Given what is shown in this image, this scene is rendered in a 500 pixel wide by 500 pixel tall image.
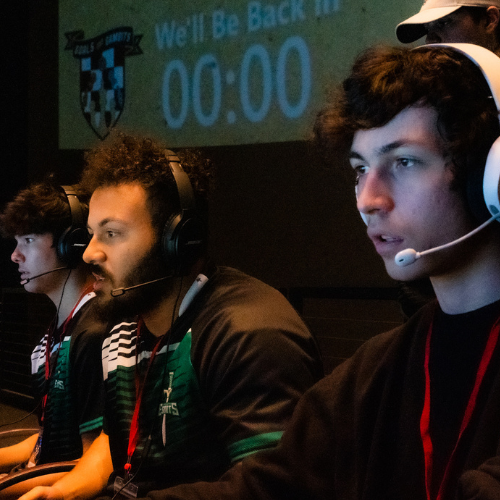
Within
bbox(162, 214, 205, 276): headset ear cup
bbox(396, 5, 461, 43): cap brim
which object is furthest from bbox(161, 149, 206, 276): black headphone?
bbox(396, 5, 461, 43): cap brim

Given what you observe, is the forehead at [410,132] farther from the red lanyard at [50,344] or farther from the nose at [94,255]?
the red lanyard at [50,344]

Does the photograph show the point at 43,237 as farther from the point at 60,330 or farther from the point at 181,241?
the point at 181,241

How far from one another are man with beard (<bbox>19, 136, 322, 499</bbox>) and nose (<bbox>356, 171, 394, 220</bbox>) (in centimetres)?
46

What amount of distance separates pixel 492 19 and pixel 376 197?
0.92 meters

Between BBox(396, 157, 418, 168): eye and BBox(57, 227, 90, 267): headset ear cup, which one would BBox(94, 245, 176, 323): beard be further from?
BBox(396, 157, 418, 168): eye

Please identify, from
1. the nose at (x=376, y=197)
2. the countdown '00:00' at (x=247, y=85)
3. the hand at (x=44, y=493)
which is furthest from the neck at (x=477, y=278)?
the countdown '00:00' at (x=247, y=85)

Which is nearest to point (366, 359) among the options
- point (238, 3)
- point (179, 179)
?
point (179, 179)

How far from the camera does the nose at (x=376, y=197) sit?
89 centimetres

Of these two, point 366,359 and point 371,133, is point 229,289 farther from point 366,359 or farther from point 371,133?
point 371,133

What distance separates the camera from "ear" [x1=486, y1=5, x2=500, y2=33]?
5.14 feet

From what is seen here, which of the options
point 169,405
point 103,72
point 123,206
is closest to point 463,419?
point 169,405

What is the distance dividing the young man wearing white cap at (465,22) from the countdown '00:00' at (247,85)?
4.92ft

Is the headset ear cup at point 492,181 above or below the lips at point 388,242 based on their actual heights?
above

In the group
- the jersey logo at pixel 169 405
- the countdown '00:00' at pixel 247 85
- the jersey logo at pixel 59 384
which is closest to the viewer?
the jersey logo at pixel 169 405
